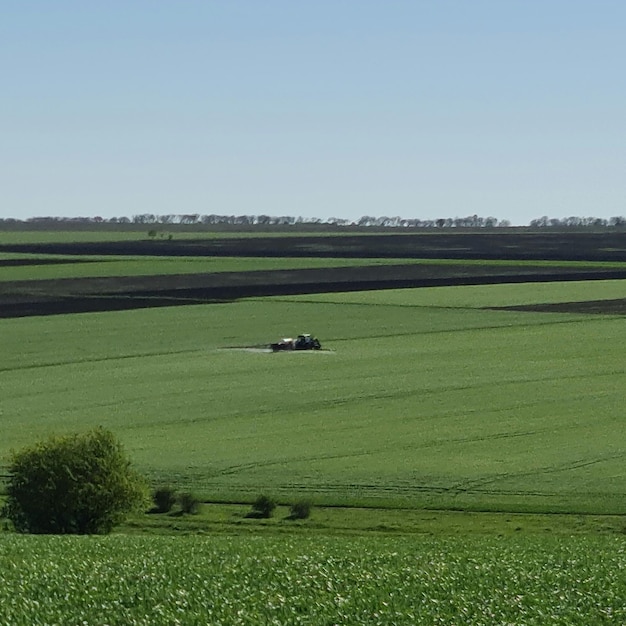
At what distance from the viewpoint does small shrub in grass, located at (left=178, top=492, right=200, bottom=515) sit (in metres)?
40.9

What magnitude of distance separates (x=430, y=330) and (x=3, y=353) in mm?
29125

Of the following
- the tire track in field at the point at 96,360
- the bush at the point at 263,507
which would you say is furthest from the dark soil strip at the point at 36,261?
the bush at the point at 263,507

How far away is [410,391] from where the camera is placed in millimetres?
66312

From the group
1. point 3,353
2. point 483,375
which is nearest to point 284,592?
point 483,375

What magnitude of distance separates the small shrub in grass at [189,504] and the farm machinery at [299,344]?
132 feet

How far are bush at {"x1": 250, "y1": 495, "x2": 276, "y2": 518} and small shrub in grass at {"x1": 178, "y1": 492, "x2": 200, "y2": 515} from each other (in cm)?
179

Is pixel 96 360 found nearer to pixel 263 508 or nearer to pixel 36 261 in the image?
pixel 263 508

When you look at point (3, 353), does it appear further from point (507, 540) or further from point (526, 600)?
point (526, 600)

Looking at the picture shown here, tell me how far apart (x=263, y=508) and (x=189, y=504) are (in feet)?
7.67

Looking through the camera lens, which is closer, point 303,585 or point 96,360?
point 303,585

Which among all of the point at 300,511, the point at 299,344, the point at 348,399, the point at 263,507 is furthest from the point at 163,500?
the point at 299,344

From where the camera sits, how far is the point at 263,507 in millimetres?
40688

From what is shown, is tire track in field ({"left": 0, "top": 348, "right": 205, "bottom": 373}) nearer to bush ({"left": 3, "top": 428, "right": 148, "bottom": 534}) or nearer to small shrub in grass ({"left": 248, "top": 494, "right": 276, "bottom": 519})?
small shrub in grass ({"left": 248, "top": 494, "right": 276, "bottom": 519})

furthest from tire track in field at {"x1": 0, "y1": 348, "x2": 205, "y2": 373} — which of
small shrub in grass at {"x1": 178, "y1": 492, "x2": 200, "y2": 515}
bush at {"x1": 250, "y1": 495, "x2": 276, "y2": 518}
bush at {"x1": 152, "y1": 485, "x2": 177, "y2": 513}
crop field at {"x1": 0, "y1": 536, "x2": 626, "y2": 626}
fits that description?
crop field at {"x1": 0, "y1": 536, "x2": 626, "y2": 626}
